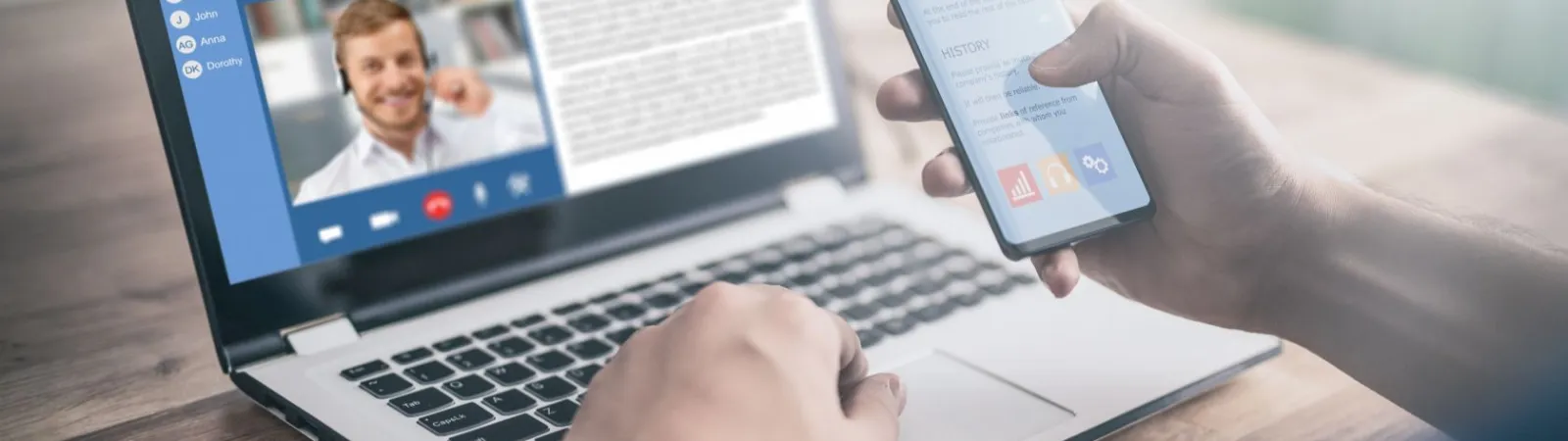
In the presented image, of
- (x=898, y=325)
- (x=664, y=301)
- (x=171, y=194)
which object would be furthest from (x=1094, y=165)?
(x=171, y=194)

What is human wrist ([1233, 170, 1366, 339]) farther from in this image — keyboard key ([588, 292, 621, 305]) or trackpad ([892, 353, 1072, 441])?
keyboard key ([588, 292, 621, 305])

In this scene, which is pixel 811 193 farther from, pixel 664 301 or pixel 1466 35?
pixel 1466 35

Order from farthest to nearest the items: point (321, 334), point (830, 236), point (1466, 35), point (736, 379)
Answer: point (1466, 35) → point (830, 236) → point (321, 334) → point (736, 379)

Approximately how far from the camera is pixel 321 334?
66 cm

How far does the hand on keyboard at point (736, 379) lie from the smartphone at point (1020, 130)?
153mm

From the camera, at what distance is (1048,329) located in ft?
2.15

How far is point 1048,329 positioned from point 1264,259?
0.11 m

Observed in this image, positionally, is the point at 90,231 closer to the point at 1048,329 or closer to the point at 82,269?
the point at 82,269

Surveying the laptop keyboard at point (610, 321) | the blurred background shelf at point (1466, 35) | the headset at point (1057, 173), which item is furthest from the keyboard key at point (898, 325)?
the blurred background shelf at point (1466, 35)

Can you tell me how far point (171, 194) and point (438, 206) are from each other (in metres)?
0.21

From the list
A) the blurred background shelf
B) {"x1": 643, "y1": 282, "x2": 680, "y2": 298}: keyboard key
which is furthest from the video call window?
the blurred background shelf

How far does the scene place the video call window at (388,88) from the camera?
0.63m

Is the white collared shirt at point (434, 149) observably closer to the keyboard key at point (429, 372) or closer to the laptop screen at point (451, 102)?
the laptop screen at point (451, 102)

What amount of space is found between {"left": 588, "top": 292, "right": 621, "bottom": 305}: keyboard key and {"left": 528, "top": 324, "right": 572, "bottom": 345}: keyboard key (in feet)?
0.12
